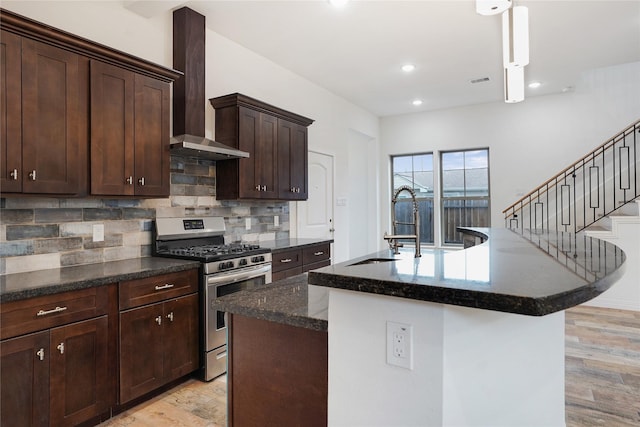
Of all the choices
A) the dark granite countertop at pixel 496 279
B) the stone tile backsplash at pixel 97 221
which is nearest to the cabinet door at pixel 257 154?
the stone tile backsplash at pixel 97 221

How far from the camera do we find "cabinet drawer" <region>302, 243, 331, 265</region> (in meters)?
3.96

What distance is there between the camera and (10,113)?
6.53ft

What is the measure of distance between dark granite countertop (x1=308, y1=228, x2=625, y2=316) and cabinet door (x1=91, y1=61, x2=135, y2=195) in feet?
6.51

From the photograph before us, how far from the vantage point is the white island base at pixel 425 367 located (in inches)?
38.0

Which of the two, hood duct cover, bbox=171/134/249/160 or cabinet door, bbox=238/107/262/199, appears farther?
cabinet door, bbox=238/107/262/199

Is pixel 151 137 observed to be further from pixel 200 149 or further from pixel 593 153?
pixel 593 153

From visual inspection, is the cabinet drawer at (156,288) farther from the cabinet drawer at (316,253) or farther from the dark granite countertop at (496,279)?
the dark granite countertop at (496,279)

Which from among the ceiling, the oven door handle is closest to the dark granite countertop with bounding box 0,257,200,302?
the oven door handle

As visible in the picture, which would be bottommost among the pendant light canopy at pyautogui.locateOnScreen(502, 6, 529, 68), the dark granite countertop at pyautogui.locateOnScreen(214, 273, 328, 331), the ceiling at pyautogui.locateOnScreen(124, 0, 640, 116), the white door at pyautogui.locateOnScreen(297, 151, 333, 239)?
the dark granite countertop at pyautogui.locateOnScreen(214, 273, 328, 331)

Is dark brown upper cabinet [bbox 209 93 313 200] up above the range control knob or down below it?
above

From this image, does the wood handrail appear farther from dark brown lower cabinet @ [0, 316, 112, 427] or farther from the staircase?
dark brown lower cabinet @ [0, 316, 112, 427]

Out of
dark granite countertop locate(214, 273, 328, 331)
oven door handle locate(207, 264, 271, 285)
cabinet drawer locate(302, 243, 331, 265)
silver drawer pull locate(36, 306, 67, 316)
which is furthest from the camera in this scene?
cabinet drawer locate(302, 243, 331, 265)

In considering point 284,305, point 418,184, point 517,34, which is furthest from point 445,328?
point 418,184

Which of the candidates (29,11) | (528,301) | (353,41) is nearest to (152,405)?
(528,301)
